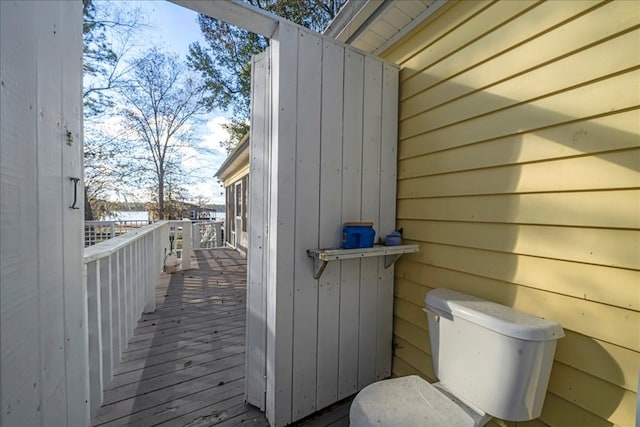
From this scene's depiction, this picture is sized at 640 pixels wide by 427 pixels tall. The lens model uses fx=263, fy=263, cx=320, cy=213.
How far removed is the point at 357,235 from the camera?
1.61 meters

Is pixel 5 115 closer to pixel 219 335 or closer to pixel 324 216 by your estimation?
pixel 324 216

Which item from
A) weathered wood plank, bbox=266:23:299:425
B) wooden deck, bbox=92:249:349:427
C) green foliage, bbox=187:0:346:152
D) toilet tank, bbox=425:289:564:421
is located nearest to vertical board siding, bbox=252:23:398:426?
weathered wood plank, bbox=266:23:299:425

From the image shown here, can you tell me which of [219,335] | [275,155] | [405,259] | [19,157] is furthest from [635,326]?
[219,335]

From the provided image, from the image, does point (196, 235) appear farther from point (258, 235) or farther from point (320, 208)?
point (320, 208)

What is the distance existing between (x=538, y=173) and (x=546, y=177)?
0.04 metres

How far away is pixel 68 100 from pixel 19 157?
406 mm

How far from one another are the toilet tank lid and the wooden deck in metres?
0.95

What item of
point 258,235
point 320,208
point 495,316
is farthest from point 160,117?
point 495,316

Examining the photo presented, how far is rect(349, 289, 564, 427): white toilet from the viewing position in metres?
1.02

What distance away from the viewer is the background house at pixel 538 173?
0.98 meters

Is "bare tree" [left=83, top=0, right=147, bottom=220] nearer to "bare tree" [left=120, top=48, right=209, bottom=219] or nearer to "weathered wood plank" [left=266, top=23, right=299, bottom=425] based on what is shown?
"bare tree" [left=120, top=48, right=209, bottom=219]

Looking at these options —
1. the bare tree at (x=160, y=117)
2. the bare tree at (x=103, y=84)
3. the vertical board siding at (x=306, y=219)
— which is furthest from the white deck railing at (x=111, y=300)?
the bare tree at (x=160, y=117)

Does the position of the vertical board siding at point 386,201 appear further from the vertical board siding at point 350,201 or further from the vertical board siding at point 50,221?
the vertical board siding at point 50,221

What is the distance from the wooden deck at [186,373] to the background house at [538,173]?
119cm
